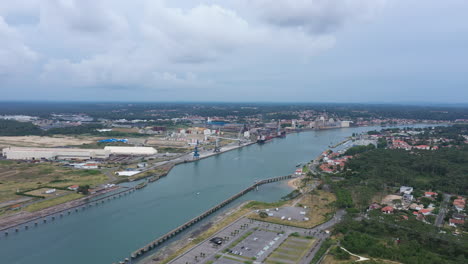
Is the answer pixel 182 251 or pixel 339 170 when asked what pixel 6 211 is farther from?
pixel 339 170

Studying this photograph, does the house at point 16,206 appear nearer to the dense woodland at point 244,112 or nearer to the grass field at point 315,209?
the grass field at point 315,209

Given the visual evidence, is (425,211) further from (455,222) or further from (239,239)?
(239,239)

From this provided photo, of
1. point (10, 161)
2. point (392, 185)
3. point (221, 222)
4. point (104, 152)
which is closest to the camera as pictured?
point (221, 222)

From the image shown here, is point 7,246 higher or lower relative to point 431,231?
lower

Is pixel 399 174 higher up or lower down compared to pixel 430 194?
higher up

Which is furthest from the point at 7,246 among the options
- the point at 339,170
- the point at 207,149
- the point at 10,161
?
the point at 207,149

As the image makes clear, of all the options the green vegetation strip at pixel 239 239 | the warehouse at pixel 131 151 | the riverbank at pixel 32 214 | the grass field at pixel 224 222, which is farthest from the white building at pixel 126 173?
the green vegetation strip at pixel 239 239

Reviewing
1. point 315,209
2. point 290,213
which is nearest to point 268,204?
point 290,213

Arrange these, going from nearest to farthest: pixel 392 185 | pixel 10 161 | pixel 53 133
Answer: pixel 392 185 → pixel 10 161 → pixel 53 133
